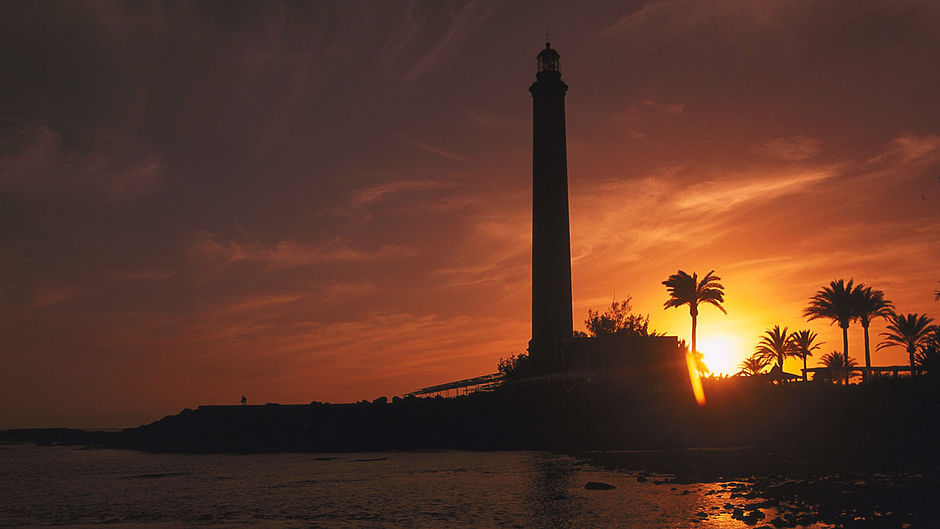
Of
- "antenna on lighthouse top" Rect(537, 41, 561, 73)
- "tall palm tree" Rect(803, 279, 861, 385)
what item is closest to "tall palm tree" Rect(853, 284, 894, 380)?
"tall palm tree" Rect(803, 279, 861, 385)

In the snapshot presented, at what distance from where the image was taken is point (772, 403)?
53.1 meters

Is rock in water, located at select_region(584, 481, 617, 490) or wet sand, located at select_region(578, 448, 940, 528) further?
rock in water, located at select_region(584, 481, 617, 490)

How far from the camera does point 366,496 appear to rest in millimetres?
34219

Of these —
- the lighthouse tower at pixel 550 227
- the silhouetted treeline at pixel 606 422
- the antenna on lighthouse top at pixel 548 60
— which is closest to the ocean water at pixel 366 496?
the silhouetted treeline at pixel 606 422

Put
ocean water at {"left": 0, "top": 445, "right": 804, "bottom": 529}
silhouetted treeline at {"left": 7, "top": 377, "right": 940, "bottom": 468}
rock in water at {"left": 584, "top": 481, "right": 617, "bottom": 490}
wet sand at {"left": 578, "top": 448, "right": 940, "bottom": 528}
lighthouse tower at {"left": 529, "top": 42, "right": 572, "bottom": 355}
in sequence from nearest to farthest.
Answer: wet sand at {"left": 578, "top": 448, "right": 940, "bottom": 528}
ocean water at {"left": 0, "top": 445, "right": 804, "bottom": 529}
rock in water at {"left": 584, "top": 481, "right": 617, "bottom": 490}
silhouetted treeline at {"left": 7, "top": 377, "right": 940, "bottom": 468}
lighthouse tower at {"left": 529, "top": 42, "right": 572, "bottom": 355}

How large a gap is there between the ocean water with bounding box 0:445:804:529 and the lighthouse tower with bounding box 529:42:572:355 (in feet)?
55.7

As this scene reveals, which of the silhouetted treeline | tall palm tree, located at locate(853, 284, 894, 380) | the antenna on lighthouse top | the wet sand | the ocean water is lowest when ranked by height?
the ocean water

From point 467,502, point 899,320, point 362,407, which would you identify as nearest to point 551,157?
point 362,407

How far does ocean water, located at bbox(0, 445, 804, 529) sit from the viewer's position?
27.4m

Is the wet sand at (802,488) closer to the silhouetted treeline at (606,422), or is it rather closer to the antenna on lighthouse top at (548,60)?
the silhouetted treeline at (606,422)

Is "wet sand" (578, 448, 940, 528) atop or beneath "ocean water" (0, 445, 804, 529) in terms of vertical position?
atop

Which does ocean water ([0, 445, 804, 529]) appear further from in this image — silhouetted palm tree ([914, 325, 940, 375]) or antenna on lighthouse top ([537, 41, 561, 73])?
antenna on lighthouse top ([537, 41, 561, 73])

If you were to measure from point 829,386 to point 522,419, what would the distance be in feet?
73.4

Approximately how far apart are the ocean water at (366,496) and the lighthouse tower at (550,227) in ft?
55.7
